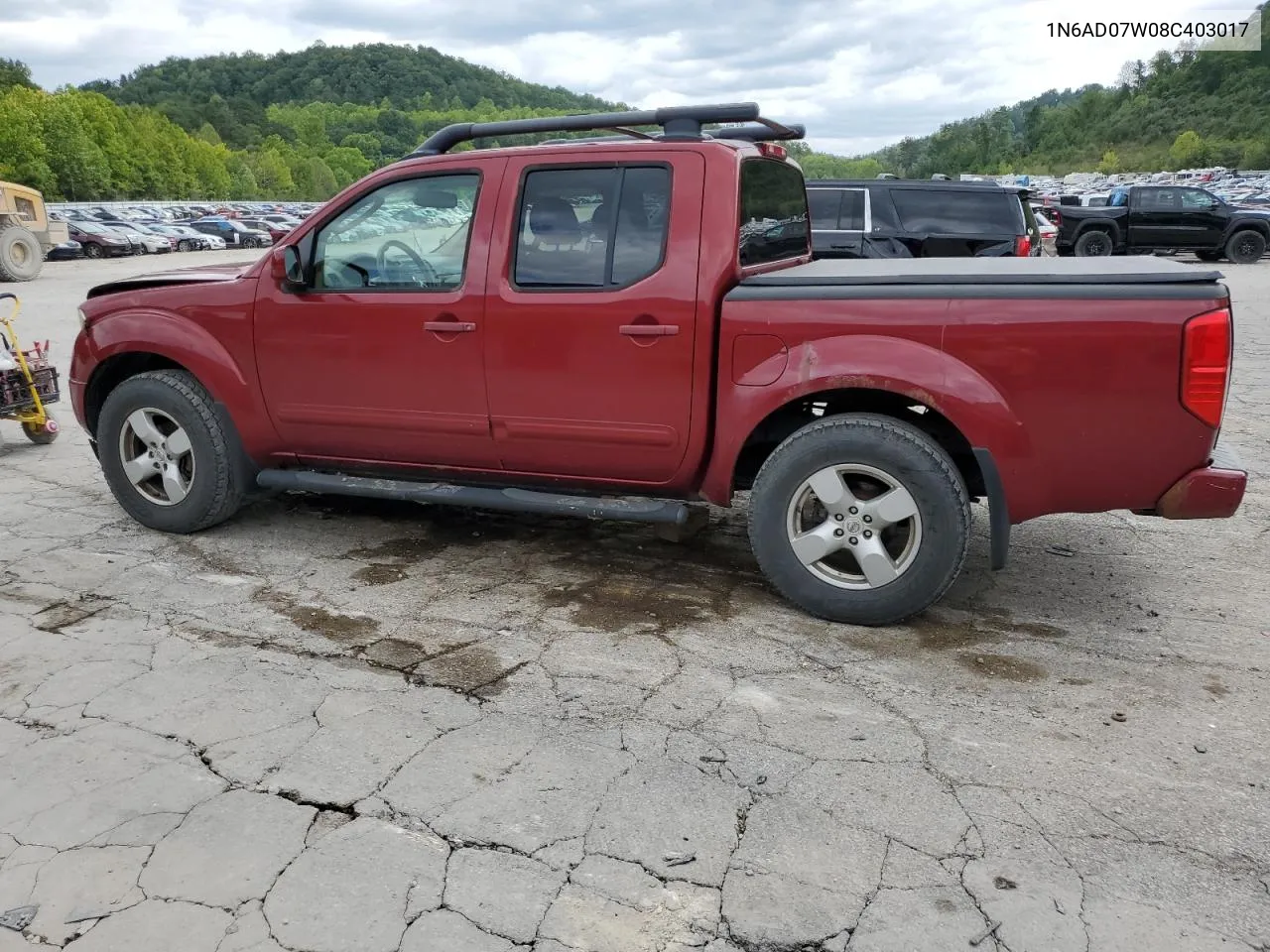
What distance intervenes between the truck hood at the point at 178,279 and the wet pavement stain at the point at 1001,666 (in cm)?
364

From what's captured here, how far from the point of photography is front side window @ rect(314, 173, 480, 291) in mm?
4152

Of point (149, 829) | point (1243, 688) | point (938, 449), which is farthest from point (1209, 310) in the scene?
point (149, 829)

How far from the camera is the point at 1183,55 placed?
132625 millimetres

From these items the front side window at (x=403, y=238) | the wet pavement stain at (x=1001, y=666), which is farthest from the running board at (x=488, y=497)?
the wet pavement stain at (x=1001, y=666)

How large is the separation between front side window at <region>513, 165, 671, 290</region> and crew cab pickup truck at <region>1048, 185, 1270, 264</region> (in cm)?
1947

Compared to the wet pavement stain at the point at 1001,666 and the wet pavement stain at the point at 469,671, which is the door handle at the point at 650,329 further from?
the wet pavement stain at the point at 1001,666

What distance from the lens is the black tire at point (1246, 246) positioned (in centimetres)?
2155

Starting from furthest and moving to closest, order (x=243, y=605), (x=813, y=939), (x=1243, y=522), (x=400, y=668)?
(x=1243, y=522) → (x=243, y=605) → (x=400, y=668) → (x=813, y=939)

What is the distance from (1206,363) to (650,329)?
1925 millimetres

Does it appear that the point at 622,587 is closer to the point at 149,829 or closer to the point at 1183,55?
the point at 149,829

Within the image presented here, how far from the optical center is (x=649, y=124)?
404cm

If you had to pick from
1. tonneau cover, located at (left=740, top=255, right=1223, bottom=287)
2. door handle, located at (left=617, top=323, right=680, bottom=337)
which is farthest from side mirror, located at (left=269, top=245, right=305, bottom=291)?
tonneau cover, located at (left=740, top=255, right=1223, bottom=287)

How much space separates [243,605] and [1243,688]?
12.4ft

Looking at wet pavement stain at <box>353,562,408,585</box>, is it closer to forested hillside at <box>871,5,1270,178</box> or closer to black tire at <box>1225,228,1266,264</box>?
black tire at <box>1225,228,1266,264</box>
